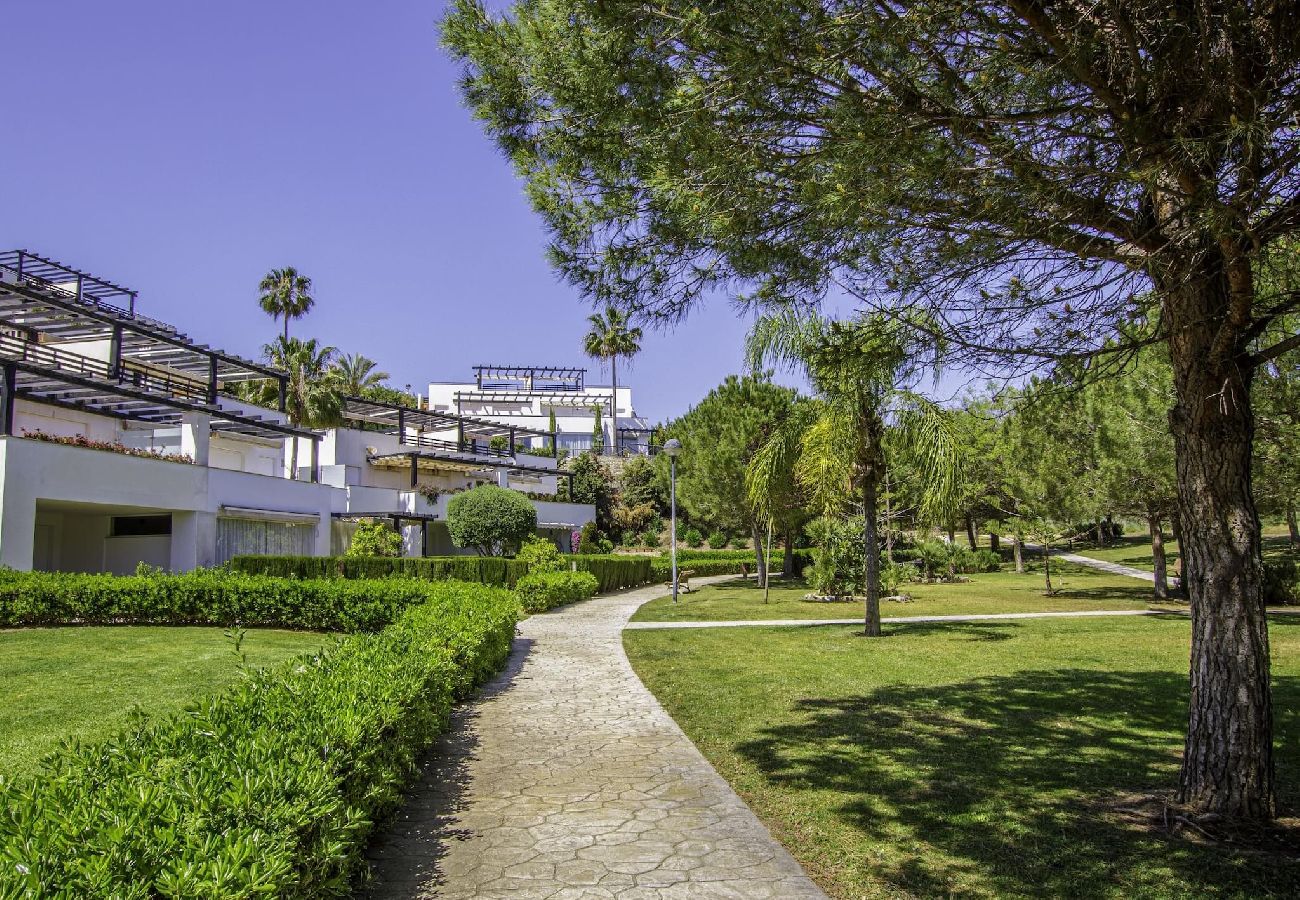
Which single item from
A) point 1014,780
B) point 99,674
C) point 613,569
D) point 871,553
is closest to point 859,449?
point 871,553

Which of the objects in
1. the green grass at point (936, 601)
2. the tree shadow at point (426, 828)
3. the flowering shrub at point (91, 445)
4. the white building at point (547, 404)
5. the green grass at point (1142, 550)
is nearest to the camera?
the tree shadow at point (426, 828)

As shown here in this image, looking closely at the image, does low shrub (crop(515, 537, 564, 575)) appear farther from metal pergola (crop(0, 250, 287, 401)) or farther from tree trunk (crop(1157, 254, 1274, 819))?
tree trunk (crop(1157, 254, 1274, 819))

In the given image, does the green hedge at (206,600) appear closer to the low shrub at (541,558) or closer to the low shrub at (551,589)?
the low shrub at (551,589)

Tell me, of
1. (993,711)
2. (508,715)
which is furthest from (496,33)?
(993,711)

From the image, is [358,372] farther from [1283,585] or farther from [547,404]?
[1283,585]

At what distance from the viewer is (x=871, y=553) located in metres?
14.8

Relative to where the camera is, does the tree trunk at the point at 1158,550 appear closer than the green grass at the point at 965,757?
No

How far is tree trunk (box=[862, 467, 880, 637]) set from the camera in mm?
14531

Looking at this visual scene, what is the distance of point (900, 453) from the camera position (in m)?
14.8

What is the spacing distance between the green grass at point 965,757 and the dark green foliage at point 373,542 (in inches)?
705

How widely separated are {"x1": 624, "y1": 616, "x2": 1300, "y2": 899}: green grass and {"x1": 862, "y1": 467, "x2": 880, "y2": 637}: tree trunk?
133 cm

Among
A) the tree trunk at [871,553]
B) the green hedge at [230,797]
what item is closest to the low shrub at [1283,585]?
the tree trunk at [871,553]

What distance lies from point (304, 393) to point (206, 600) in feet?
74.3

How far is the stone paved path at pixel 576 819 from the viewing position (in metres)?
4.18
